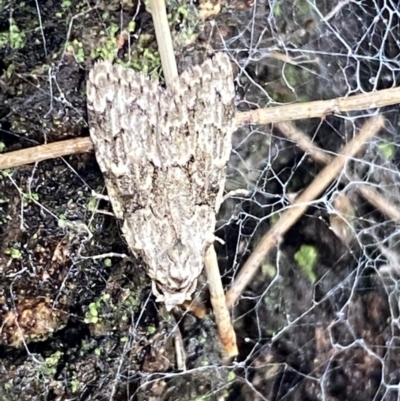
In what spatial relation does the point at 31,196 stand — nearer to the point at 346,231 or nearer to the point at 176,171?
the point at 176,171

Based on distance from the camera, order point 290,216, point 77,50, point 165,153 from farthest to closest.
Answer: point 290,216, point 77,50, point 165,153

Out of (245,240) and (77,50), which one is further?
(245,240)

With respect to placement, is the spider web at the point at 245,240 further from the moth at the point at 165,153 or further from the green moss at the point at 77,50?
the moth at the point at 165,153

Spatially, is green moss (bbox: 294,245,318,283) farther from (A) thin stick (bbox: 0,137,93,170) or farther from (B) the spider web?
(A) thin stick (bbox: 0,137,93,170)

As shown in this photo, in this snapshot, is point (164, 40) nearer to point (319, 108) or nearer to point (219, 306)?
point (319, 108)

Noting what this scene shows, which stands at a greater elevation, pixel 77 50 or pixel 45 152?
pixel 77 50

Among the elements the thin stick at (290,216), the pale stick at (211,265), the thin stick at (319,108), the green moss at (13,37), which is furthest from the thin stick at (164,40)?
the thin stick at (290,216)

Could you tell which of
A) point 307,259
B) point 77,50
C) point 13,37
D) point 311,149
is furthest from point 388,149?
point 13,37

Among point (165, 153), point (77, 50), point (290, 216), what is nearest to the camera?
point (165, 153)
